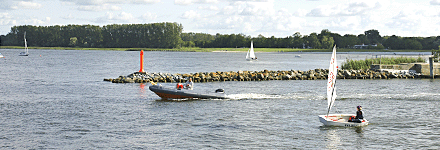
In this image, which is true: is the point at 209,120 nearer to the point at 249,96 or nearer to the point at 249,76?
the point at 249,96

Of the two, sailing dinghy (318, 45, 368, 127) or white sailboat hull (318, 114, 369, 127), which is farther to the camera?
white sailboat hull (318, 114, 369, 127)

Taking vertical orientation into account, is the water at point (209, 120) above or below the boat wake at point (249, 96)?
below

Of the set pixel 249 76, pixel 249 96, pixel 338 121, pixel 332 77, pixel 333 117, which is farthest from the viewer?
pixel 249 76

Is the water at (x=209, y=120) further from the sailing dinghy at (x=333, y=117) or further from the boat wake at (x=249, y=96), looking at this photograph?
the sailing dinghy at (x=333, y=117)

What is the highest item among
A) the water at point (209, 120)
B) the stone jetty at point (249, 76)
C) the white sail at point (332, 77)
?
the white sail at point (332, 77)

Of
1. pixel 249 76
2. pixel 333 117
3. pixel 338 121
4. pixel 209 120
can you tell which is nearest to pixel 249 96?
pixel 209 120

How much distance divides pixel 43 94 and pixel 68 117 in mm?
14365

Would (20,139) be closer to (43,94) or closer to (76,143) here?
(76,143)

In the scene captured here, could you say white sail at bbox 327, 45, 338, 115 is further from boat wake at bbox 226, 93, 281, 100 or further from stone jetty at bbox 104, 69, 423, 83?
stone jetty at bbox 104, 69, 423, 83

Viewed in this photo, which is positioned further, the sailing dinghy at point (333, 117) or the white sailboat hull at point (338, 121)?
the white sailboat hull at point (338, 121)

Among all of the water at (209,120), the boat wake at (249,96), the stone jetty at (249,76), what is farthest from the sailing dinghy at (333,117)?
the stone jetty at (249,76)

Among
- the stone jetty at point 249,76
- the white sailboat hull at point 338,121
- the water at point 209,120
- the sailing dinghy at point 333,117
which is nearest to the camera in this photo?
the water at point 209,120

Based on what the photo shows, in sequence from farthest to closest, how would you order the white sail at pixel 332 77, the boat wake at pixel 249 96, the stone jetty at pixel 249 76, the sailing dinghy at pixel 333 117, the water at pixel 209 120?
1. the stone jetty at pixel 249 76
2. the boat wake at pixel 249 96
3. the sailing dinghy at pixel 333 117
4. the white sail at pixel 332 77
5. the water at pixel 209 120

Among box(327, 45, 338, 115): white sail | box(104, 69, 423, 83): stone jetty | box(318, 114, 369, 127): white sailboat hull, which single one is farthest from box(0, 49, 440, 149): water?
box(104, 69, 423, 83): stone jetty
